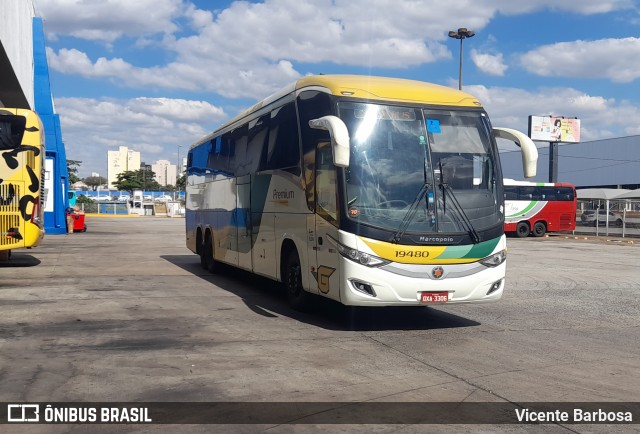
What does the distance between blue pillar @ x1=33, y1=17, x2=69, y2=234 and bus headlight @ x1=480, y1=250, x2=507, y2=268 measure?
92.5ft

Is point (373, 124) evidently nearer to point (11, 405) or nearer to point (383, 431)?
point (383, 431)

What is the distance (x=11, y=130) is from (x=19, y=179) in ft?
3.77

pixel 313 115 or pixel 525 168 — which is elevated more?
pixel 313 115

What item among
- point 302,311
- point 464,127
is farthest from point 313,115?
point 302,311

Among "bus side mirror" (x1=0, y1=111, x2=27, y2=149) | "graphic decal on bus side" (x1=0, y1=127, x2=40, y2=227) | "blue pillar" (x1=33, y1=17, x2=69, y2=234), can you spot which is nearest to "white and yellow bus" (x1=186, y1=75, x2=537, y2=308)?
"graphic decal on bus side" (x1=0, y1=127, x2=40, y2=227)

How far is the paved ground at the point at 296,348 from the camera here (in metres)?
6.04

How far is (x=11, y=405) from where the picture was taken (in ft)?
18.1

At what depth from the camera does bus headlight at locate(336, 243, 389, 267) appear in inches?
338

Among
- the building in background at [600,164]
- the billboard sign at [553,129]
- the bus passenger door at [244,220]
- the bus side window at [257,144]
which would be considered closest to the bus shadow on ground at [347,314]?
the bus passenger door at [244,220]

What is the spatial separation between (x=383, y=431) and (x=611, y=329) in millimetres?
5890

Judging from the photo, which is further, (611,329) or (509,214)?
(509,214)

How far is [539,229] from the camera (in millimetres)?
39594

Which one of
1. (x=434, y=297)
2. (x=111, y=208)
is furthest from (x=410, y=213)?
(x=111, y=208)

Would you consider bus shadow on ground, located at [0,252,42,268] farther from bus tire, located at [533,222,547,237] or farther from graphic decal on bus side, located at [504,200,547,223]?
bus tire, located at [533,222,547,237]
